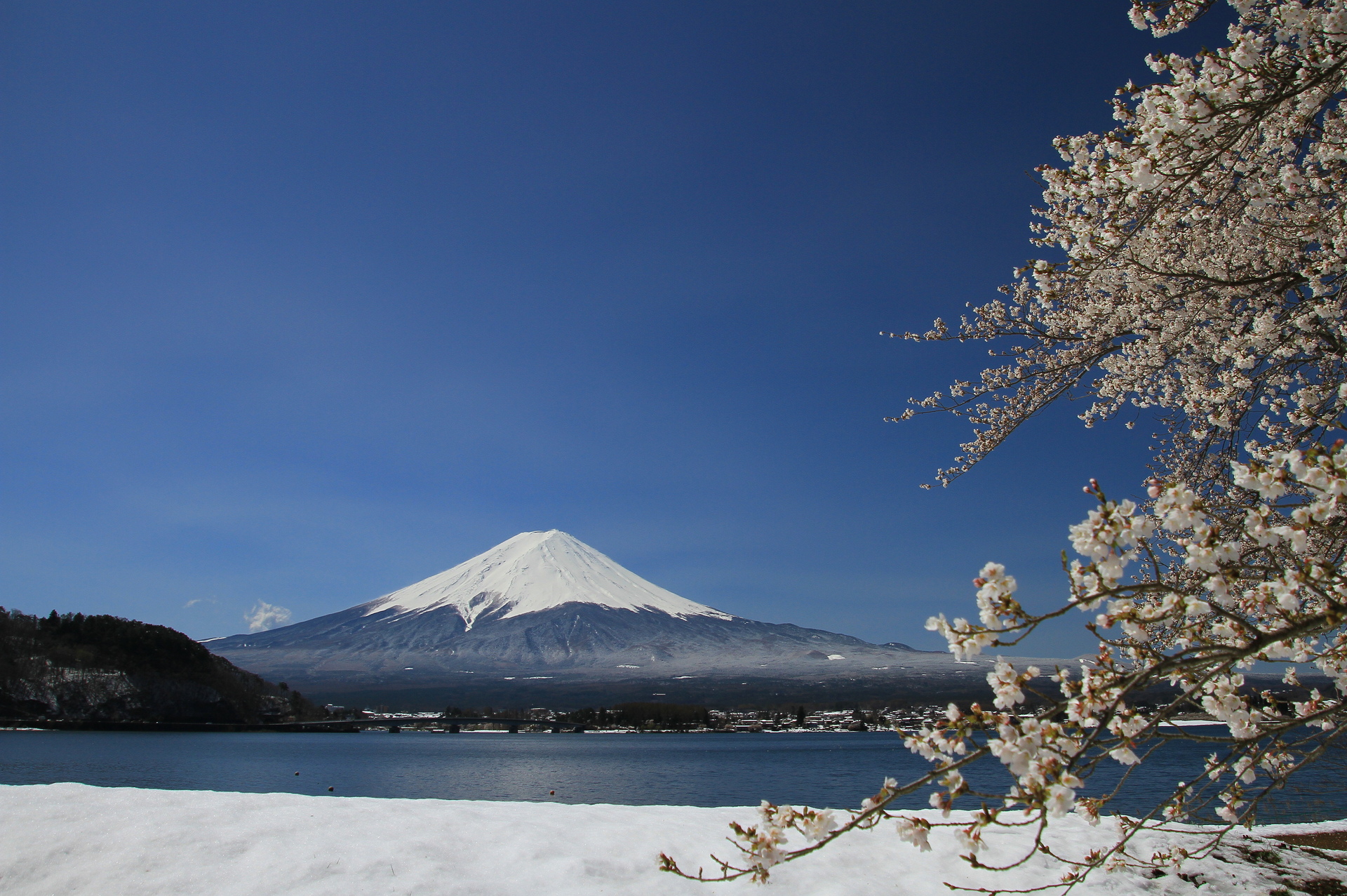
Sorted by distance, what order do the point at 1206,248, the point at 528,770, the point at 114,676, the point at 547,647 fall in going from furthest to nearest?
the point at 547,647
the point at 114,676
the point at 528,770
the point at 1206,248

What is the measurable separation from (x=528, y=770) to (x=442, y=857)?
28508 mm

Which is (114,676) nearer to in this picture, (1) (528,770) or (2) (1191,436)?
(1) (528,770)

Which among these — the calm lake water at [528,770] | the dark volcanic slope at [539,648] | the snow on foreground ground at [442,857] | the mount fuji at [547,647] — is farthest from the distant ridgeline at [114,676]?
the snow on foreground ground at [442,857]

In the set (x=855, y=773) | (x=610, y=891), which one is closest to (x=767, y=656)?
(x=855, y=773)

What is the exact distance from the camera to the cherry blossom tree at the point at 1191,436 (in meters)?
2.32

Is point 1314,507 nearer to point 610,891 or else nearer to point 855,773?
point 610,891

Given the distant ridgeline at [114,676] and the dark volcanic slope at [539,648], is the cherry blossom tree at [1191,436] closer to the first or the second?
the distant ridgeline at [114,676]

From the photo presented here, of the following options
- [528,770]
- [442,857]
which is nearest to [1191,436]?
[442,857]

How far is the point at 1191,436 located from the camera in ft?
20.6

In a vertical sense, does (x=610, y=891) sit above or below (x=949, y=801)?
below

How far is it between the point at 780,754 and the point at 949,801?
155 ft

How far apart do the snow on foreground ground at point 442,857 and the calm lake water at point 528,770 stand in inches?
83.2

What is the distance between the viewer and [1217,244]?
5.05 meters

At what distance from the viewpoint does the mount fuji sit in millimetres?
144375
